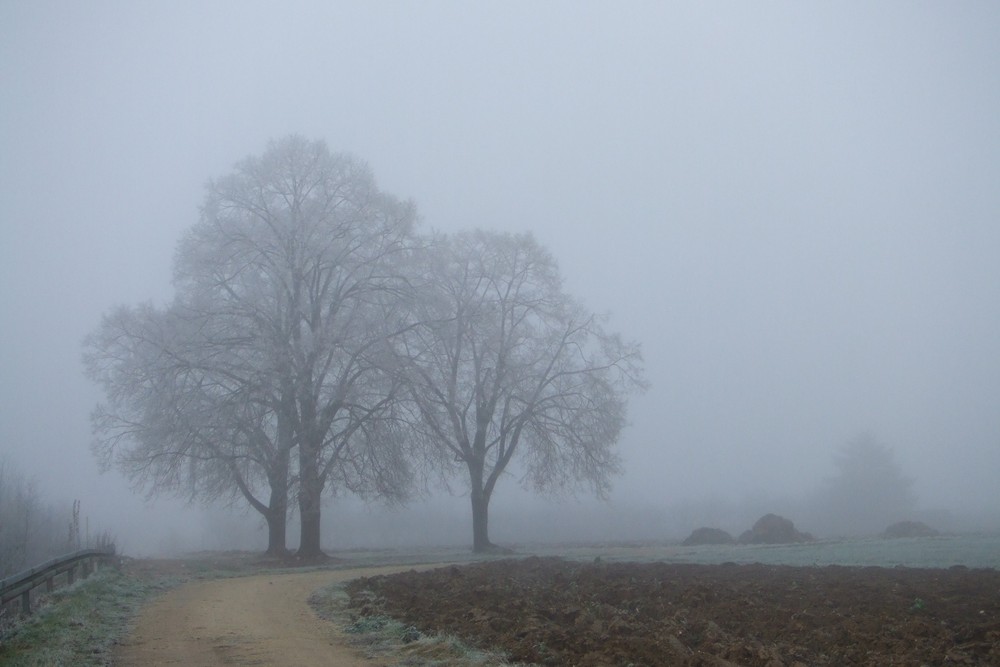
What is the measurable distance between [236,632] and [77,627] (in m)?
2.41

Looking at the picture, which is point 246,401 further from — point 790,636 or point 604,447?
point 790,636

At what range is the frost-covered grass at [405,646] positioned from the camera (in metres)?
10.8

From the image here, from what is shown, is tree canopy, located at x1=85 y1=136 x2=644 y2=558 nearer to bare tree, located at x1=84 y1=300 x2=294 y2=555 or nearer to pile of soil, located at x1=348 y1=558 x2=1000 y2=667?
bare tree, located at x1=84 y1=300 x2=294 y2=555

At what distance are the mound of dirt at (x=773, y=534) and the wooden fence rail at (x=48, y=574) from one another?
28607 millimetres

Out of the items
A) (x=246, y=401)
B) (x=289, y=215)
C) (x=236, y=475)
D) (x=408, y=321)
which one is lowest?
(x=236, y=475)

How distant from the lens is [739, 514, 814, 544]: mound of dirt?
40.9m

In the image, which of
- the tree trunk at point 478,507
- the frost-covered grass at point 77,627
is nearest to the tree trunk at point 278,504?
the tree trunk at point 478,507

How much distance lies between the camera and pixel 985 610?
12.8 metres

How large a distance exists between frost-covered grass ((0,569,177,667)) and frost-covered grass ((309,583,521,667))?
339 cm

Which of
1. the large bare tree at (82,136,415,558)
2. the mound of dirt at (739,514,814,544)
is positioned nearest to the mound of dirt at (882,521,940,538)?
the mound of dirt at (739,514,814,544)

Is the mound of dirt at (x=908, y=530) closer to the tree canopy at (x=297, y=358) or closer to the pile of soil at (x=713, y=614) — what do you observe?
the tree canopy at (x=297, y=358)

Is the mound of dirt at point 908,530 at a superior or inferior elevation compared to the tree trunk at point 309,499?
inferior

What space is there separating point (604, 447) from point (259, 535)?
2708 centimetres

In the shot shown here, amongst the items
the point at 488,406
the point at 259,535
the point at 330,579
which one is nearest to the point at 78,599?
the point at 330,579
